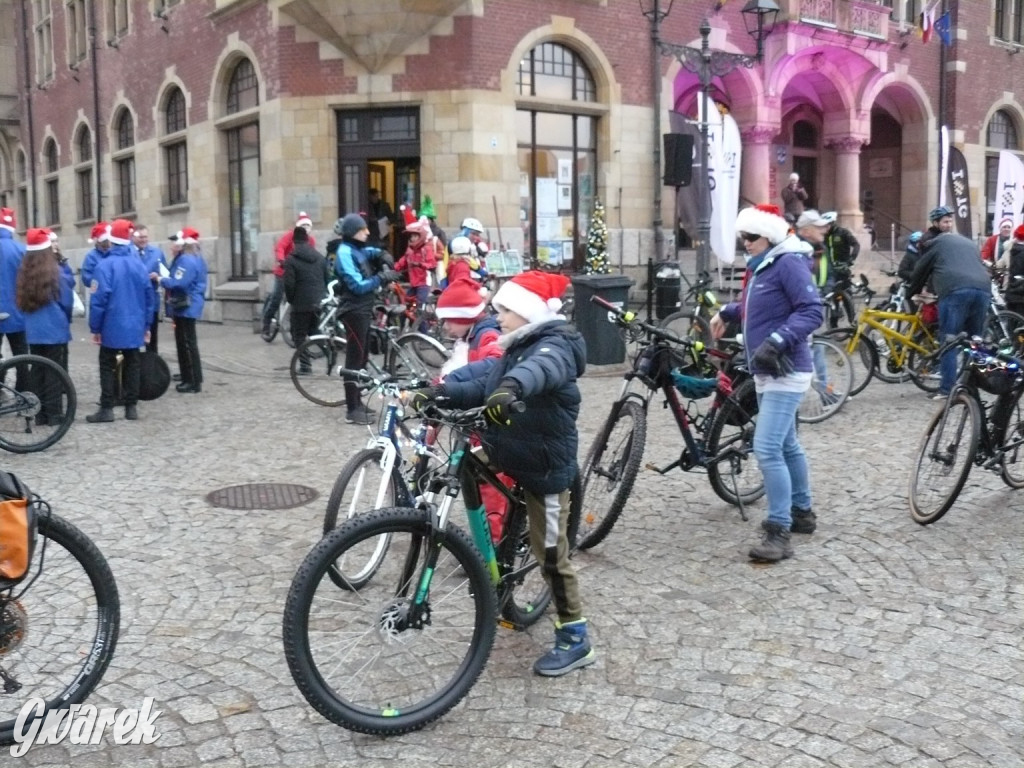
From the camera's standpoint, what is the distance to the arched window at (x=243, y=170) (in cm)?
A: 1919

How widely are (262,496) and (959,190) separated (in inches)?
778

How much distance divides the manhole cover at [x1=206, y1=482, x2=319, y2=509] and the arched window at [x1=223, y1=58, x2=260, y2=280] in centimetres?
1308

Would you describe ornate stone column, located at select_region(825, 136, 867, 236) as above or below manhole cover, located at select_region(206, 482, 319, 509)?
above

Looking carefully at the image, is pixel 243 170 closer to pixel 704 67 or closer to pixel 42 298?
pixel 704 67

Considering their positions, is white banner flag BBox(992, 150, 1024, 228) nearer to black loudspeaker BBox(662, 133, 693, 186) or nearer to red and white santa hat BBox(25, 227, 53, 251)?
black loudspeaker BBox(662, 133, 693, 186)

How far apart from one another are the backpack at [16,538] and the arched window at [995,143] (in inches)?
1056

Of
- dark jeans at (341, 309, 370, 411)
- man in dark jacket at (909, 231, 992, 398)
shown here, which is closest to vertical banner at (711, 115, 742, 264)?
man in dark jacket at (909, 231, 992, 398)

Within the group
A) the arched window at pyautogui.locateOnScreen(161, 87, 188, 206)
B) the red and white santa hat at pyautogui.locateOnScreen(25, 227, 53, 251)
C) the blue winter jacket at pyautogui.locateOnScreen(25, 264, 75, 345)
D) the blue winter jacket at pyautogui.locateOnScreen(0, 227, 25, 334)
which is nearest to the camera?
the red and white santa hat at pyautogui.locateOnScreen(25, 227, 53, 251)

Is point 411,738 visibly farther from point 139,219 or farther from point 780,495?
point 139,219

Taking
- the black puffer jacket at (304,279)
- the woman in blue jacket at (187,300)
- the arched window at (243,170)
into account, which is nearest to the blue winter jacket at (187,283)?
the woman in blue jacket at (187,300)

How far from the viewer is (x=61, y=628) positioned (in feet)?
11.8

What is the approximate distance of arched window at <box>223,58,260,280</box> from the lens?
63.0 feet

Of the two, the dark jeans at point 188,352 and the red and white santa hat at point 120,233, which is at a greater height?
the red and white santa hat at point 120,233

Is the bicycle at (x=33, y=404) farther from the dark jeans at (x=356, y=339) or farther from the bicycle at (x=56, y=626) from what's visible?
the bicycle at (x=56, y=626)
